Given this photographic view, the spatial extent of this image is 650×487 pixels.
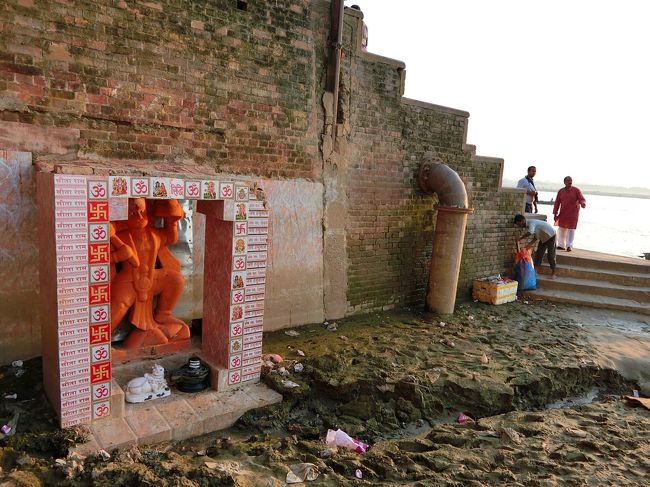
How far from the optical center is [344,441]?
14.4 feet

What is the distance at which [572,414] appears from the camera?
A: 204 inches

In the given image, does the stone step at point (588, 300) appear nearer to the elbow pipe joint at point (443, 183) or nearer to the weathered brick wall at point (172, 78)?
the elbow pipe joint at point (443, 183)

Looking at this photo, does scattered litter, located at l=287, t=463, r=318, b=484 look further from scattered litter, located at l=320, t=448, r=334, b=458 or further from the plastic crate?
the plastic crate

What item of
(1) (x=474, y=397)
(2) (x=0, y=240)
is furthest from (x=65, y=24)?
(1) (x=474, y=397)

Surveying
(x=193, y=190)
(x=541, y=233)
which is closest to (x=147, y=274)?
(x=193, y=190)

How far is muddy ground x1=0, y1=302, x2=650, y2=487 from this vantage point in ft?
12.0

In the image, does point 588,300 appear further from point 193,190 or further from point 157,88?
point 157,88

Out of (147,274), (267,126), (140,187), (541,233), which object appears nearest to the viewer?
(140,187)

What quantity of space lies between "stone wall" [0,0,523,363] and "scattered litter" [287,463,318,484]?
114 inches

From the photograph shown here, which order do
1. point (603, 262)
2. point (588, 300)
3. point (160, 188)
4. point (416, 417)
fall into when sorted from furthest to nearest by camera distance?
point (603, 262) < point (588, 300) < point (416, 417) < point (160, 188)

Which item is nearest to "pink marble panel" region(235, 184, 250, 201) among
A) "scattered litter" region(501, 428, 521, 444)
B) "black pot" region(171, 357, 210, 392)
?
"black pot" region(171, 357, 210, 392)

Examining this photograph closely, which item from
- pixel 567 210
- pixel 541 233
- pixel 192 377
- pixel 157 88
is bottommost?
pixel 192 377

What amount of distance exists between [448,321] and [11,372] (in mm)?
6316

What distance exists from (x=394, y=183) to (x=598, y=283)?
566 cm
